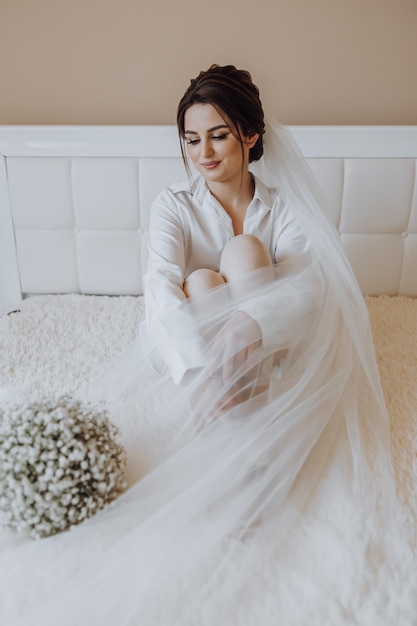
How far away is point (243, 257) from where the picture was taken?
A: 4.07 feet

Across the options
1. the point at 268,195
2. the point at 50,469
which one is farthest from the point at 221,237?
the point at 50,469

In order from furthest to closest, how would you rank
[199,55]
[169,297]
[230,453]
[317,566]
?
1. [199,55]
2. [169,297]
3. [230,453]
4. [317,566]

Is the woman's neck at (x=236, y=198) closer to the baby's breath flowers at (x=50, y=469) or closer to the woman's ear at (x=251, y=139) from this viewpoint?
the woman's ear at (x=251, y=139)

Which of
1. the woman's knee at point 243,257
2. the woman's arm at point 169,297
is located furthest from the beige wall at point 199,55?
the woman's knee at point 243,257

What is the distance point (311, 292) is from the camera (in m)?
1.25

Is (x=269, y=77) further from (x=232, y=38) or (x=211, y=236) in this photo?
(x=211, y=236)

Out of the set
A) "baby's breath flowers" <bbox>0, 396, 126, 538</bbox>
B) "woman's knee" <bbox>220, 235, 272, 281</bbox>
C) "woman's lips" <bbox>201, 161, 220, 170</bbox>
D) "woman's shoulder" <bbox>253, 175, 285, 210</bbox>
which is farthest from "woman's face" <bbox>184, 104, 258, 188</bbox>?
"baby's breath flowers" <bbox>0, 396, 126, 538</bbox>

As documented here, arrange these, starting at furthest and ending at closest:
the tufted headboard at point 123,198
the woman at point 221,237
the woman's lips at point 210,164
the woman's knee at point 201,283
Answer: the tufted headboard at point 123,198 → the woman's lips at point 210,164 → the woman's knee at point 201,283 → the woman at point 221,237

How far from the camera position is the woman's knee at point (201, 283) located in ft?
4.02

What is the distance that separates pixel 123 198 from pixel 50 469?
121cm

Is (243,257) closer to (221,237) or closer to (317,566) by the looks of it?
(221,237)

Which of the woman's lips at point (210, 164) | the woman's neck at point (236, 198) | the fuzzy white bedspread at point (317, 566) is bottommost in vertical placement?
the fuzzy white bedspread at point (317, 566)

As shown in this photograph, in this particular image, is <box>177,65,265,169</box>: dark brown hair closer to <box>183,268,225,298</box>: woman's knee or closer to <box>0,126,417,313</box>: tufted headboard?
<box>183,268,225,298</box>: woman's knee

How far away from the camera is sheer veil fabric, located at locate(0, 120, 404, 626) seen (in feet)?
2.63
